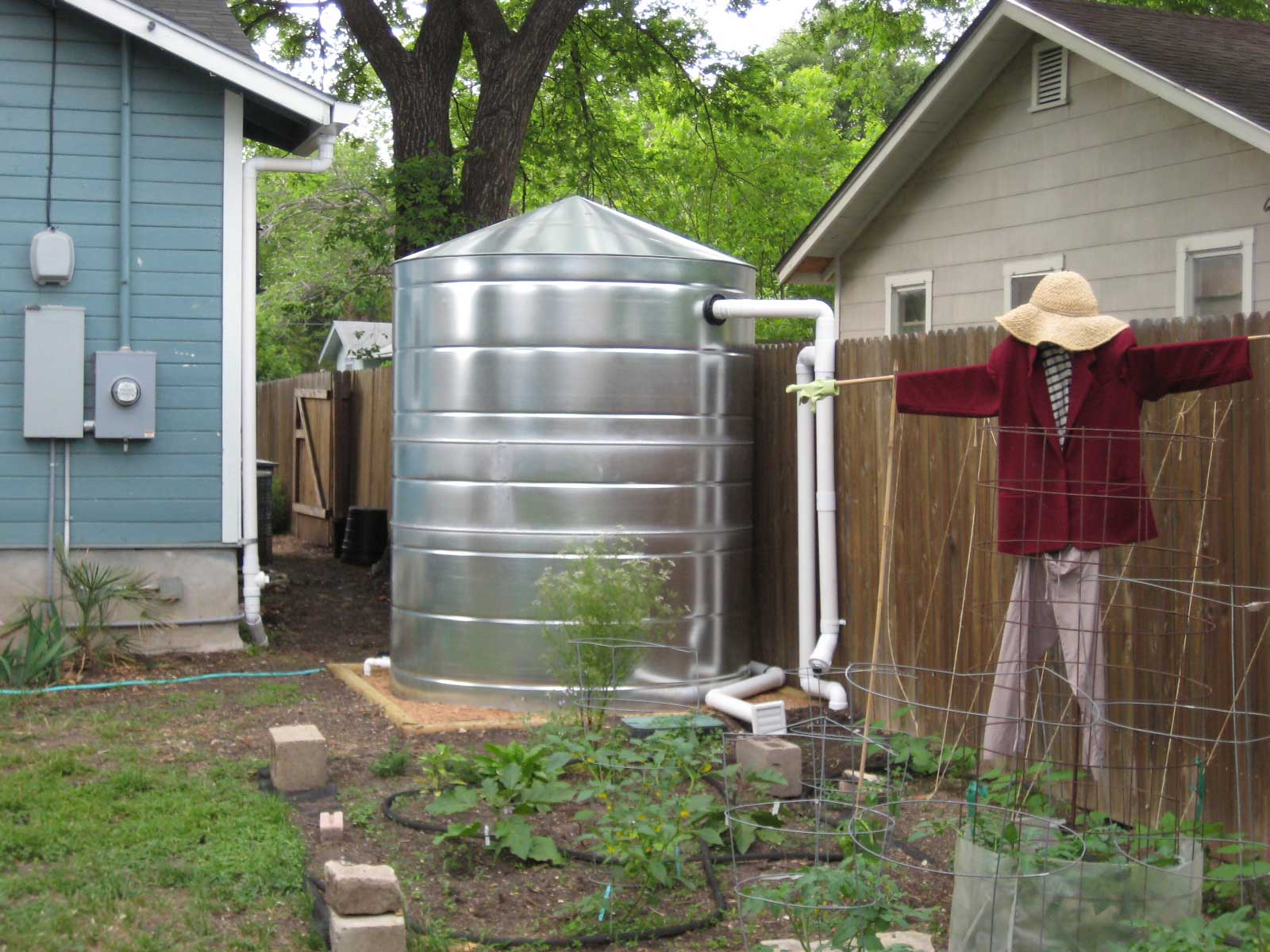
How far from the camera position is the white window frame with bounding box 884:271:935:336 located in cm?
1001

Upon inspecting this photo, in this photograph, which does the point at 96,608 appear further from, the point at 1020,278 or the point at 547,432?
the point at 1020,278

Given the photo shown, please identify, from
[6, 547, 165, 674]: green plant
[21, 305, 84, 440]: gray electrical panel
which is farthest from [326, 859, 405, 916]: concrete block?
[21, 305, 84, 440]: gray electrical panel

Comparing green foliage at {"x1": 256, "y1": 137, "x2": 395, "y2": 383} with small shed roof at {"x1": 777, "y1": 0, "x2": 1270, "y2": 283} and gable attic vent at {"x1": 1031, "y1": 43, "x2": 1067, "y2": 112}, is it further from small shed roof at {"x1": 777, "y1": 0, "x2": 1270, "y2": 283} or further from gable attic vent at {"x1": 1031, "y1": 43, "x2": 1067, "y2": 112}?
gable attic vent at {"x1": 1031, "y1": 43, "x2": 1067, "y2": 112}

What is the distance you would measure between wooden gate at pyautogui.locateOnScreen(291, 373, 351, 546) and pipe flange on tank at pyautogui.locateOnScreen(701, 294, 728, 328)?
772 centimetres

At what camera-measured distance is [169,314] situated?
811cm

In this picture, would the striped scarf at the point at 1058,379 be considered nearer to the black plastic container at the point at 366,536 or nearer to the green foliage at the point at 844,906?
the green foliage at the point at 844,906

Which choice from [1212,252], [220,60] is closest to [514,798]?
[220,60]

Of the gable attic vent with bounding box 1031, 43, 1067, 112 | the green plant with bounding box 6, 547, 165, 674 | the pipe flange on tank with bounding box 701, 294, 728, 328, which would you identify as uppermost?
the gable attic vent with bounding box 1031, 43, 1067, 112

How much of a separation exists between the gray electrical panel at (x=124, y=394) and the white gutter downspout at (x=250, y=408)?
55cm

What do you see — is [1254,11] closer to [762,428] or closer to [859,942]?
[762,428]

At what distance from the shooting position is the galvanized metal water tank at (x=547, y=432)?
6.64 metres

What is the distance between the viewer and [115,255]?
8023mm

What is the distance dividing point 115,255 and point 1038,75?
6.07 meters

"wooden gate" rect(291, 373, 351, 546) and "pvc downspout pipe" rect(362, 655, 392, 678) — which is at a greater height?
"wooden gate" rect(291, 373, 351, 546)
